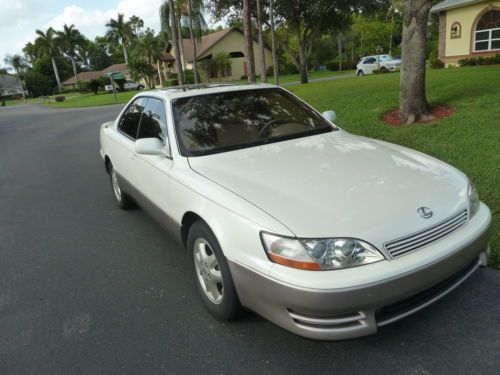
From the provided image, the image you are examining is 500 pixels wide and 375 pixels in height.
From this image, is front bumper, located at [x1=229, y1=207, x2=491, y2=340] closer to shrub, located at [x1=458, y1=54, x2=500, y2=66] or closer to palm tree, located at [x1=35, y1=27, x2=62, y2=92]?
shrub, located at [x1=458, y1=54, x2=500, y2=66]

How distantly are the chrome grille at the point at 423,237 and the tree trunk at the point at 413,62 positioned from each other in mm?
6183

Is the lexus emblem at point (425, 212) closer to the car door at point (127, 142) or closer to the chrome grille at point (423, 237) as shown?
the chrome grille at point (423, 237)

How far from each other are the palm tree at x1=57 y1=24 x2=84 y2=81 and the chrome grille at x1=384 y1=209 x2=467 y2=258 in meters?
92.3

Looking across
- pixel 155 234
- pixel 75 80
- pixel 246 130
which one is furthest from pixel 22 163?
pixel 75 80

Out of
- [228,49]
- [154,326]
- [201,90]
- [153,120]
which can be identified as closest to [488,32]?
[201,90]

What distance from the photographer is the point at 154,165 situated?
149 inches

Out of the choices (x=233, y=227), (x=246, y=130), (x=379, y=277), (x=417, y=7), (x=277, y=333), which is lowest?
(x=277, y=333)

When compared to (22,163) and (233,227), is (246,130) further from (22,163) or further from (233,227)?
(22,163)

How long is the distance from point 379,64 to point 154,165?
1205 inches

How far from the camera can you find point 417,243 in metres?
2.46

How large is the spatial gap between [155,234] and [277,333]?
7.52 feet

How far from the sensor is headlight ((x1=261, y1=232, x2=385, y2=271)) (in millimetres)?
2320

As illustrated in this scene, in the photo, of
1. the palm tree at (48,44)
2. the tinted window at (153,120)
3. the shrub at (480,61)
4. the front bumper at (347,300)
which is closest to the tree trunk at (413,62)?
the tinted window at (153,120)

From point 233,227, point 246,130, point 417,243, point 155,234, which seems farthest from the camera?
point 155,234
